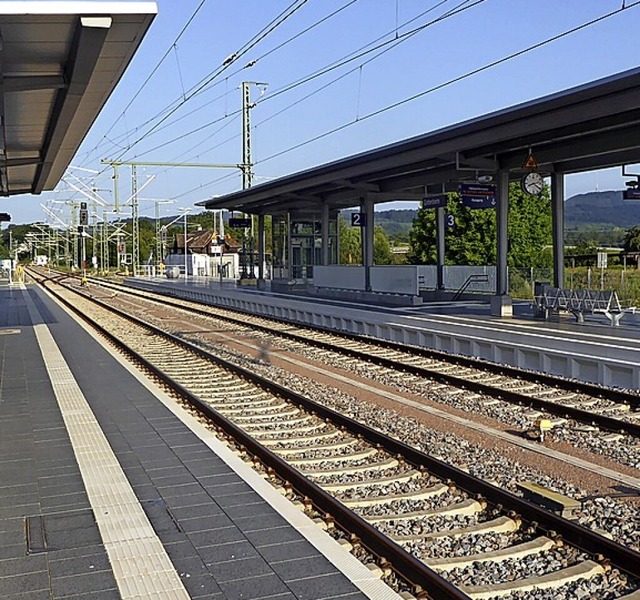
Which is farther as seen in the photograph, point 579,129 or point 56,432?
point 579,129

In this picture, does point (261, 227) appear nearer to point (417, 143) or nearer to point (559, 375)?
point (417, 143)

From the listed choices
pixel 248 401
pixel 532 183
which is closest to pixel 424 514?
pixel 248 401

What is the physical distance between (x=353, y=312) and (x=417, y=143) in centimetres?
494

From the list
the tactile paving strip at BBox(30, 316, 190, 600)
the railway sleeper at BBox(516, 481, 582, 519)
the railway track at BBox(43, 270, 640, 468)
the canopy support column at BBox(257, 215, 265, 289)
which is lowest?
the railway track at BBox(43, 270, 640, 468)

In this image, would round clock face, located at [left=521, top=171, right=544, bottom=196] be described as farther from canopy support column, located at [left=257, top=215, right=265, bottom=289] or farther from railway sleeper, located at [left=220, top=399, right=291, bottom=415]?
canopy support column, located at [left=257, top=215, right=265, bottom=289]

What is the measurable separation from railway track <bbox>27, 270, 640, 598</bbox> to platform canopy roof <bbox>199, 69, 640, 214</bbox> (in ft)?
28.7

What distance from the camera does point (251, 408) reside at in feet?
37.9

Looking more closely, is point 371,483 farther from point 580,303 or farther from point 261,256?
point 261,256

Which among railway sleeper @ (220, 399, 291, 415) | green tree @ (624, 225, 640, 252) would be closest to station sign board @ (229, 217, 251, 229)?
railway sleeper @ (220, 399, 291, 415)

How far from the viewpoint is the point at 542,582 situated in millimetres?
5195

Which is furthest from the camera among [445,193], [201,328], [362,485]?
[445,193]

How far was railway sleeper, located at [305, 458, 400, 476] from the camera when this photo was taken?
793 cm

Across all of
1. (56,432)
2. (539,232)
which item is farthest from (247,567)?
(539,232)

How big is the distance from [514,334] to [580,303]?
176 inches
